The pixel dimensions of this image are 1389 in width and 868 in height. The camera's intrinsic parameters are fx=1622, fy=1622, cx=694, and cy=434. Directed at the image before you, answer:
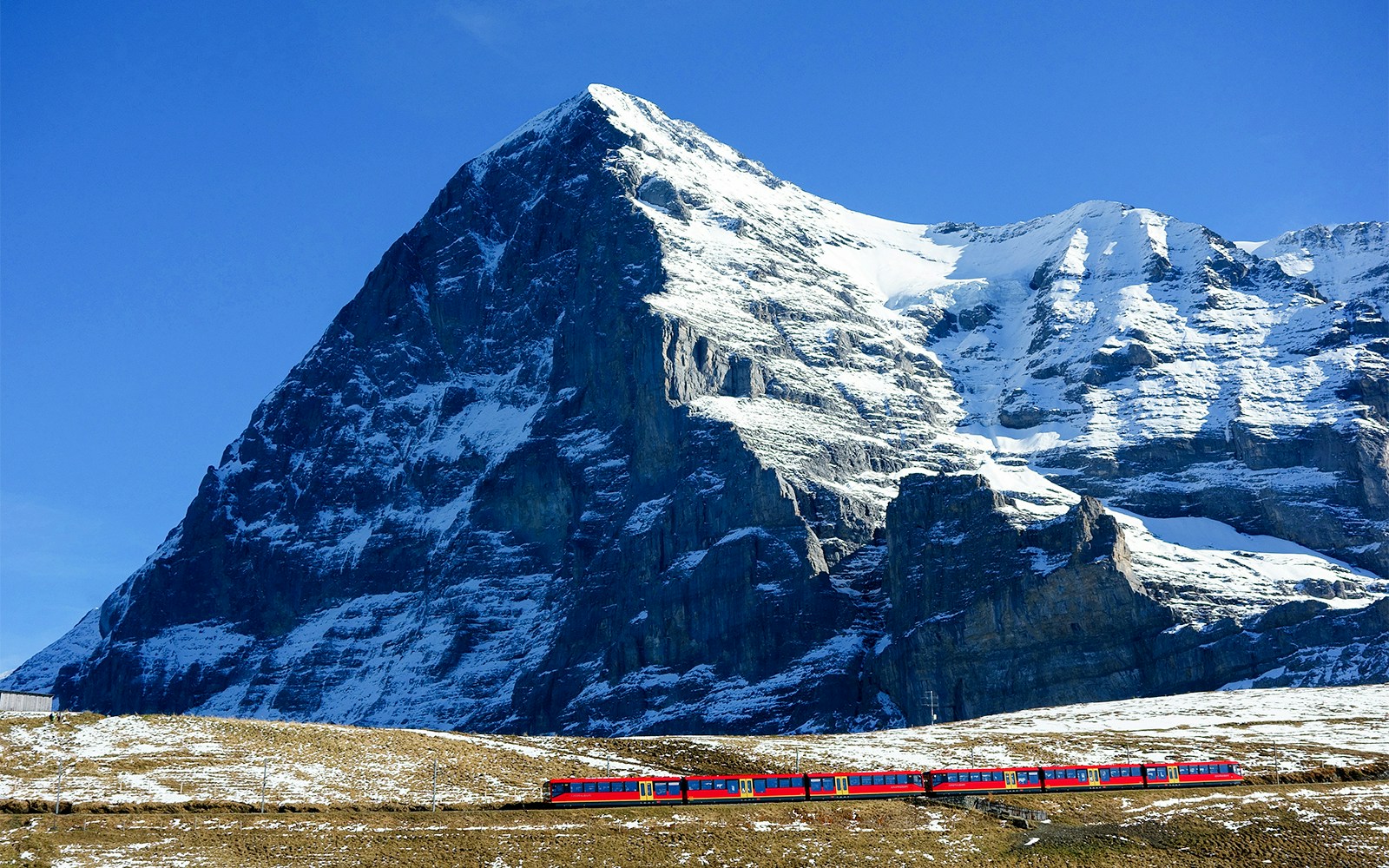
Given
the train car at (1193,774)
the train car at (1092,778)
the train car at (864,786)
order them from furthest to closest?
the train car at (1193,774) < the train car at (1092,778) < the train car at (864,786)

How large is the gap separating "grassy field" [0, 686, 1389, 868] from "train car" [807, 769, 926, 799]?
1661mm

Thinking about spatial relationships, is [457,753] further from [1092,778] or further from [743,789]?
[1092,778]

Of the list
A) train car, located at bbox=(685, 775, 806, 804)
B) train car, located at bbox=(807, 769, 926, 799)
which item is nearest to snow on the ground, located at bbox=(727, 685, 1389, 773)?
train car, located at bbox=(807, 769, 926, 799)

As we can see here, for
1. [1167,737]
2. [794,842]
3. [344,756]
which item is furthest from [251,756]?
[1167,737]

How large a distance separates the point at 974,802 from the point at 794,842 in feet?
55.4

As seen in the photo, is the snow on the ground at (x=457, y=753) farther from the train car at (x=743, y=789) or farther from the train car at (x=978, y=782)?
the train car at (x=978, y=782)

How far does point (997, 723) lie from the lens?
171125 mm

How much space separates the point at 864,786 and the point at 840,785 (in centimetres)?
152

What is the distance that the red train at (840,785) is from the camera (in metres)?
99.2

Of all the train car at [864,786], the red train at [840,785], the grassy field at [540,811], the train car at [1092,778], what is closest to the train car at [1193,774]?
the red train at [840,785]

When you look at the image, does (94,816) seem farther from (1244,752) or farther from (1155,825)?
(1244,752)

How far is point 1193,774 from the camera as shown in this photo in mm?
112062

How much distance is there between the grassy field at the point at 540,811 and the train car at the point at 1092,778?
208cm

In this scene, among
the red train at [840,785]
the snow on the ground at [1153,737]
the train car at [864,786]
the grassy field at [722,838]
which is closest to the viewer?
the grassy field at [722,838]
